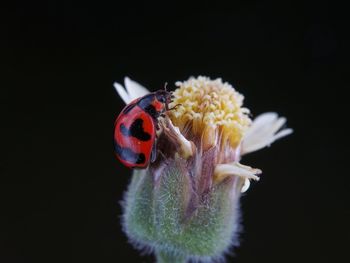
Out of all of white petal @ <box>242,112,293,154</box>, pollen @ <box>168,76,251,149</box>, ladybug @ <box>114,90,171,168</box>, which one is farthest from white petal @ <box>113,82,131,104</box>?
white petal @ <box>242,112,293,154</box>

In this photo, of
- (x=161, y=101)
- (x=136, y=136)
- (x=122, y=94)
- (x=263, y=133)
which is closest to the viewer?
(x=136, y=136)

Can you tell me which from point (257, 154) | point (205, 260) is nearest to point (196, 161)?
point (205, 260)

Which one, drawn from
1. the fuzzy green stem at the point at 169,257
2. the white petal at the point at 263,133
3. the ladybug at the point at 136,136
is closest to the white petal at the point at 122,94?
the ladybug at the point at 136,136

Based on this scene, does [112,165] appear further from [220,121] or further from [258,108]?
[220,121]

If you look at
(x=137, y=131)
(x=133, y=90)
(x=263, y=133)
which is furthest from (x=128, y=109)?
(x=263, y=133)

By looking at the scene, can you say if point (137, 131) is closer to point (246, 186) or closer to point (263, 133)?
point (246, 186)

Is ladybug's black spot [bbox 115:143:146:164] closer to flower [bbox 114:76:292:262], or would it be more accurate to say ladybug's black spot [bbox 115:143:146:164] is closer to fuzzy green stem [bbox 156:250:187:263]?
flower [bbox 114:76:292:262]
